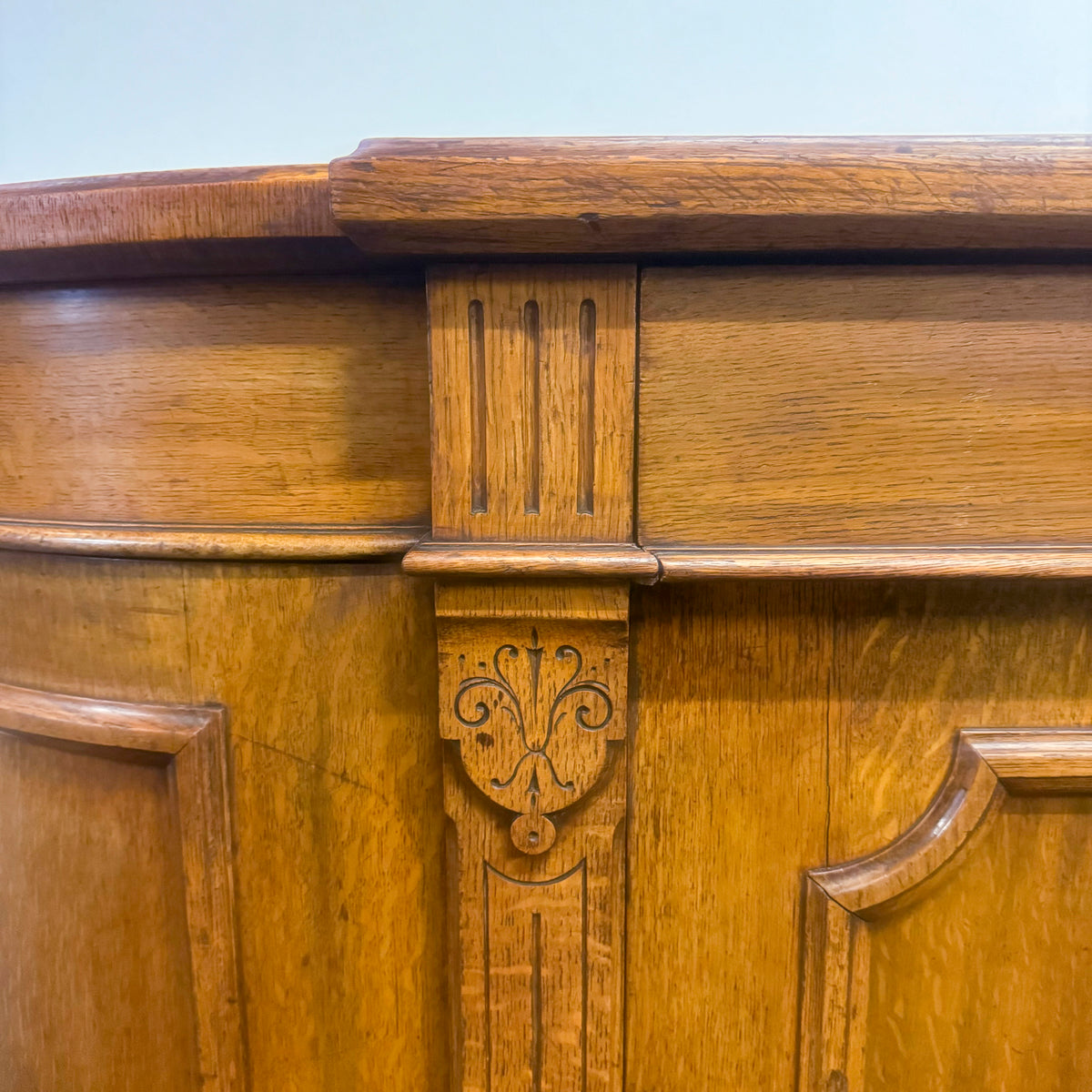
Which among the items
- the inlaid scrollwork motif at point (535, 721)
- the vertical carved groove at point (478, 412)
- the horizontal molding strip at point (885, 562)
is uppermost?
the vertical carved groove at point (478, 412)

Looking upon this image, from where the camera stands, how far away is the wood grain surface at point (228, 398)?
0.30 m

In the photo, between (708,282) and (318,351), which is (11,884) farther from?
(708,282)

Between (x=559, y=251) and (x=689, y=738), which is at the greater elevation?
(x=559, y=251)

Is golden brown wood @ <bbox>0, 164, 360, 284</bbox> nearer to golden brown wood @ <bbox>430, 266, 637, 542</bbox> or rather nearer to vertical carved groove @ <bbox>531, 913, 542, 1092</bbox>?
golden brown wood @ <bbox>430, 266, 637, 542</bbox>

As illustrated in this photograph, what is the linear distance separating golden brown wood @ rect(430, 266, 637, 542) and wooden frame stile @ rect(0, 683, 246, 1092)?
15 centimetres

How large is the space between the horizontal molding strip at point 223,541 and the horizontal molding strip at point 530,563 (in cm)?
4

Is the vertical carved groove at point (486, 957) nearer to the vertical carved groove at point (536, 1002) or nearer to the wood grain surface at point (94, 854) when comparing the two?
the vertical carved groove at point (536, 1002)

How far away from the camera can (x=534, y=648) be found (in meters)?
0.29

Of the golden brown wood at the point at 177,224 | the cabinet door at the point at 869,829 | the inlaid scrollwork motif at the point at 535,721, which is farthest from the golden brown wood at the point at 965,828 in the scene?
the golden brown wood at the point at 177,224

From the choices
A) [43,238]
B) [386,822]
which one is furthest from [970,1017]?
[43,238]

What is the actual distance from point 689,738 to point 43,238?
0.33m

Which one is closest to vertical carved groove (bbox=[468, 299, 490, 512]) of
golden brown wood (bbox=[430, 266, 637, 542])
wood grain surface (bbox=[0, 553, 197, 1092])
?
golden brown wood (bbox=[430, 266, 637, 542])

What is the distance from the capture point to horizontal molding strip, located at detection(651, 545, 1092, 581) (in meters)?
0.28

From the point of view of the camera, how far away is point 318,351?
30 centimetres
